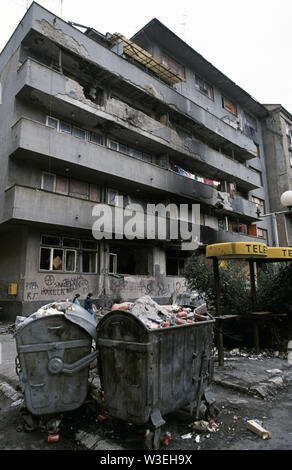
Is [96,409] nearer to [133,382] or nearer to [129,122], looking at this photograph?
[133,382]

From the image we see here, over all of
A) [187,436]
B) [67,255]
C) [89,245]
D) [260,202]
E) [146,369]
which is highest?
[260,202]

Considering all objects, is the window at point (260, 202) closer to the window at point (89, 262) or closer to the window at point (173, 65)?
the window at point (173, 65)

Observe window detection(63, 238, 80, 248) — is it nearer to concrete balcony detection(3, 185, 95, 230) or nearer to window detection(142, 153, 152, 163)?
concrete balcony detection(3, 185, 95, 230)

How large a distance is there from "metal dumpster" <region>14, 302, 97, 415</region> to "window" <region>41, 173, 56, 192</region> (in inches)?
461

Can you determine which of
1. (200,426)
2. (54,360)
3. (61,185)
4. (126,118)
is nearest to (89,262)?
(61,185)

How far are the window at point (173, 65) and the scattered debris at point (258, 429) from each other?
951 inches

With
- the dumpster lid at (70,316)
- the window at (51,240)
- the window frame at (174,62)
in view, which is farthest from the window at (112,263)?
the window frame at (174,62)

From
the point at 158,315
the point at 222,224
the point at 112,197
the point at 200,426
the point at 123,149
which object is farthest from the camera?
the point at 222,224

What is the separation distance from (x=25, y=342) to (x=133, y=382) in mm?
1387

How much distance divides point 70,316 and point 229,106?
1141 inches

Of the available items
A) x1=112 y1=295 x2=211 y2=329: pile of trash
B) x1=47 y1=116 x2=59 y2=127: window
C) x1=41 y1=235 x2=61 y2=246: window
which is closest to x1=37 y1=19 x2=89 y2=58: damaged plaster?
x1=47 y1=116 x2=59 y2=127: window

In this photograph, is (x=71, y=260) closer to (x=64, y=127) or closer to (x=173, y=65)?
(x=64, y=127)

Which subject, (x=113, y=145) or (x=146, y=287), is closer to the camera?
(x=146, y=287)

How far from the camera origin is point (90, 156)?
1479cm
